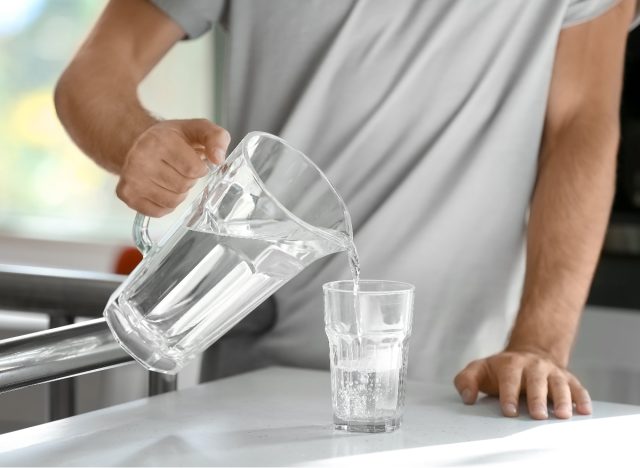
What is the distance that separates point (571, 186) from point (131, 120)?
21.1 inches

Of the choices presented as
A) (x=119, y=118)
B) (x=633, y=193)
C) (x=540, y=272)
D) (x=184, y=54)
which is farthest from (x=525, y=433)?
(x=184, y=54)

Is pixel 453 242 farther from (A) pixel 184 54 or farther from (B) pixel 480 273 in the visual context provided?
(A) pixel 184 54

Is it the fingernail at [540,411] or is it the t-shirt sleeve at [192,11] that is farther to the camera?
the t-shirt sleeve at [192,11]

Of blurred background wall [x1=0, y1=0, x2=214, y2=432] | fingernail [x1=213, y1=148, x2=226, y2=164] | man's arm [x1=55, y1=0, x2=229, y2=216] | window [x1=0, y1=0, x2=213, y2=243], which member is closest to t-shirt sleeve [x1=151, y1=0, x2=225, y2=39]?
man's arm [x1=55, y1=0, x2=229, y2=216]

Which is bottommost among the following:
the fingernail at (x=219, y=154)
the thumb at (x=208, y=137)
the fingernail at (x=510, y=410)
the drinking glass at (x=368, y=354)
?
the fingernail at (x=510, y=410)

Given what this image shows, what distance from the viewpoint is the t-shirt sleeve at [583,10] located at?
1.31 m

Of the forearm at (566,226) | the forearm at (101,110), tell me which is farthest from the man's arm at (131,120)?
the forearm at (566,226)

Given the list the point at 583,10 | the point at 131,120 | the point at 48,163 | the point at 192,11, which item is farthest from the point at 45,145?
the point at 583,10

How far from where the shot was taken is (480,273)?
132cm

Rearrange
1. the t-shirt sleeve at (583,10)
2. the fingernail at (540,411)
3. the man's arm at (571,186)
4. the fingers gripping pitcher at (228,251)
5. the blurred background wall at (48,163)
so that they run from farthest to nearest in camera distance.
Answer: the blurred background wall at (48,163) < the t-shirt sleeve at (583,10) < the man's arm at (571,186) < the fingernail at (540,411) < the fingers gripping pitcher at (228,251)

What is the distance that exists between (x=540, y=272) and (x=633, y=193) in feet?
2.33

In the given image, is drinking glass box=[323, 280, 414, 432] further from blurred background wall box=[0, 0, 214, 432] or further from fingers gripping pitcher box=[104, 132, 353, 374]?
blurred background wall box=[0, 0, 214, 432]

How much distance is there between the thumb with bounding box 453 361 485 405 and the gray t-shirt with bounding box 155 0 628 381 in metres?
0.23

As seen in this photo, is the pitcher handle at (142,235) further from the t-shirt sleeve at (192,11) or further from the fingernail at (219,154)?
the t-shirt sleeve at (192,11)
